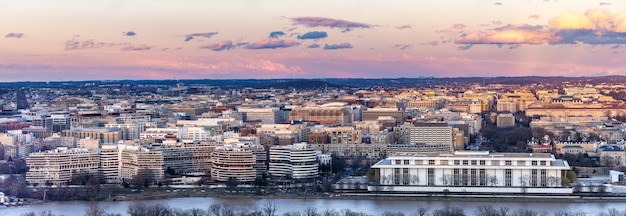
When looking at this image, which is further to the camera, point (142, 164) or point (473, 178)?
point (142, 164)

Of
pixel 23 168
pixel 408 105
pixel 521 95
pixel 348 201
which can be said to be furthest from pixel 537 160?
pixel 521 95

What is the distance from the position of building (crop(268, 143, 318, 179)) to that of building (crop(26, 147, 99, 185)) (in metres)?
3.23

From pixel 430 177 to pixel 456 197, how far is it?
1309mm

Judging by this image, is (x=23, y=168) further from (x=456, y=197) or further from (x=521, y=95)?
(x=521, y=95)

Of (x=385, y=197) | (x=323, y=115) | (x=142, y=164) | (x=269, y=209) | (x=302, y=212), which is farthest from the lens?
(x=323, y=115)

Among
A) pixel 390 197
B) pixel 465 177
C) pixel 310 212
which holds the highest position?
pixel 465 177

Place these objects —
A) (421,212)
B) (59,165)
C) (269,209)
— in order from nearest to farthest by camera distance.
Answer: (421,212)
(269,209)
(59,165)

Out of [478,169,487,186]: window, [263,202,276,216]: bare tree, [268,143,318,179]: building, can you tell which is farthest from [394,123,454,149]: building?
[263,202,276,216]: bare tree

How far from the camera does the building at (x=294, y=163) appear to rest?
2359cm

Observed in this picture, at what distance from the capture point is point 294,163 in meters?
23.7

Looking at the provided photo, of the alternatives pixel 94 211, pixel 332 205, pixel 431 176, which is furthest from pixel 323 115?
pixel 94 211

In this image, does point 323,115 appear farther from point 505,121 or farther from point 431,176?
point 431,176

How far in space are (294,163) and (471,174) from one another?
3386mm

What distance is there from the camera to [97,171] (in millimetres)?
24031
